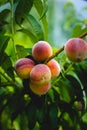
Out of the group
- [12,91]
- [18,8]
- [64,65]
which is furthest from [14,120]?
[18,8]

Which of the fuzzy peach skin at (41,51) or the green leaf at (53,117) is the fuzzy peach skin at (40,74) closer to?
the fuzzy peach skin at (41,51)

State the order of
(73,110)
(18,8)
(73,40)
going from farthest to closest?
(73,110)
(18,8)
(73,40)

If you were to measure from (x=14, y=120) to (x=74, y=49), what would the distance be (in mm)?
327

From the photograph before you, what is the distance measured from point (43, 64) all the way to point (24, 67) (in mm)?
41

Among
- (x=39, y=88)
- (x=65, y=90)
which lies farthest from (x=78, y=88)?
(x=39, y=88)

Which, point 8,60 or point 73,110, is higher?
point 8,60

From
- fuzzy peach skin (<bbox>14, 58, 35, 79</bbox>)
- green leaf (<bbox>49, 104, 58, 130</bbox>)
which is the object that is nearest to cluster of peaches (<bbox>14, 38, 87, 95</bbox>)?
fuzzy peach skin (<bbox>14, 58, 35, 79</bbox>)

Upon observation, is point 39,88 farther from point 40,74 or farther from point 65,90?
point 65,90

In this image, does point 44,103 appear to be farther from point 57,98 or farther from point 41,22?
point 41,22

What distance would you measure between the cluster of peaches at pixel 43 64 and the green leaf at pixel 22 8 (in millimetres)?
120

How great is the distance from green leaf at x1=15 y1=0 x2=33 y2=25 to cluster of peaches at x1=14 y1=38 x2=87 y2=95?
0.12 meters

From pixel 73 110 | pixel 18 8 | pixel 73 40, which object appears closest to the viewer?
pixel 73 40

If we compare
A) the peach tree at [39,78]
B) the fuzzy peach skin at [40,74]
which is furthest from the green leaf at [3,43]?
the fuzzy peach skin at [40,74]

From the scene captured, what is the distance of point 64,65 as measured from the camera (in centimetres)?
100
